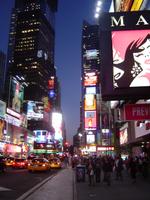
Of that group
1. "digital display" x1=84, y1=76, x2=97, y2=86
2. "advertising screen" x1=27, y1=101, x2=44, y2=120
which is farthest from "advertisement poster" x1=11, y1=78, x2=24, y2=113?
"advertising screen" x1=27, y1=101, x2=44, y2=120

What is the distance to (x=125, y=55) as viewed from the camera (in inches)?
617

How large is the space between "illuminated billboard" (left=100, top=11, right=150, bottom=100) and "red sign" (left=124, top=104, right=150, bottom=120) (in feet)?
1.62

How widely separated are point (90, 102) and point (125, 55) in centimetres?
8665

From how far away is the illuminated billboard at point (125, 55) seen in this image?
15211 millimetres

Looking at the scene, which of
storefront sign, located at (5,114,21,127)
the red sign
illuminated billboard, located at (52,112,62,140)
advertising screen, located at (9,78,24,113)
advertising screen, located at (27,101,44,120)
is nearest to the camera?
the red sign

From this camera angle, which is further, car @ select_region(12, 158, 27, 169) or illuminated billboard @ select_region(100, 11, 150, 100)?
car @ select_region(12, 158, 27, 169)

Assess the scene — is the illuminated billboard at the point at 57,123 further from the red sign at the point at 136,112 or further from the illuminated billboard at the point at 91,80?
the red sign at the point at 136,112

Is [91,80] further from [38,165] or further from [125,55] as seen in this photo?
[125,55]

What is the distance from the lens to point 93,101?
10331 centimetres

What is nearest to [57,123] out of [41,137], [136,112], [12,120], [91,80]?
[41,137]

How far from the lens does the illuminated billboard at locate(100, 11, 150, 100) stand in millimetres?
15211

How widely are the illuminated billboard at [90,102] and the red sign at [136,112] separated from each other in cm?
8542

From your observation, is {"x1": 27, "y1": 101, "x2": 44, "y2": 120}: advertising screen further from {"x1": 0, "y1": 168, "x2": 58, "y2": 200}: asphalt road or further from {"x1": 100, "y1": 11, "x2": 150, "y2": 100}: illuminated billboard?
{"x1": 100, "y1": 11, "x2": 150, "y2": 100}: illuminated billboard

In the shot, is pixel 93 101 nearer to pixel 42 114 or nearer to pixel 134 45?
pixel 42 114
